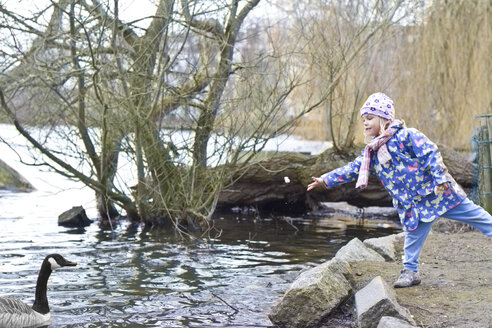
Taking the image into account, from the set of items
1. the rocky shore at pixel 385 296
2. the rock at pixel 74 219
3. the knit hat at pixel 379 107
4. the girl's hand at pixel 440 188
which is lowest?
the rocky shore at pixel 385 296

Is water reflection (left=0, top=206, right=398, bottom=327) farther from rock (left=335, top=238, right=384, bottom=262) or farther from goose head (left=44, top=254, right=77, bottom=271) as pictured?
rock (left=335, top=238, right=384, bottom=262)

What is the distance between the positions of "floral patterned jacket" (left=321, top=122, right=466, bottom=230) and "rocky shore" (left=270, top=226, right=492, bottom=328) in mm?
649

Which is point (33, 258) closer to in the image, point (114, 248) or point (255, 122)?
point (114, 248)

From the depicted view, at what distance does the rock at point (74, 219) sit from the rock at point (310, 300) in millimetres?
7414

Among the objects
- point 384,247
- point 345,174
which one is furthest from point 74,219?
point 345,174

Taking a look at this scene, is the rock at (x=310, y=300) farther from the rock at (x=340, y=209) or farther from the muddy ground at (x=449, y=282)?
the rock at (x=340, y=209)

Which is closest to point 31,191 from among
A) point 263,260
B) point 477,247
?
point 263,260

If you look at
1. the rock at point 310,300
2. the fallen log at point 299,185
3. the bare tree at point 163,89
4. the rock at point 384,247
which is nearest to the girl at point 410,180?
the rock at point 310,300

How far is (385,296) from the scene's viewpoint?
212 inches

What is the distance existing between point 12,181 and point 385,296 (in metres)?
16.7

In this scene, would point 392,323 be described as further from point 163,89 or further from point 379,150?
point 163,89

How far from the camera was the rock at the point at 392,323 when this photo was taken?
4.95m

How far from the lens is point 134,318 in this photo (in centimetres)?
668

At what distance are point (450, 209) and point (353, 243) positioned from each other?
210 cm
